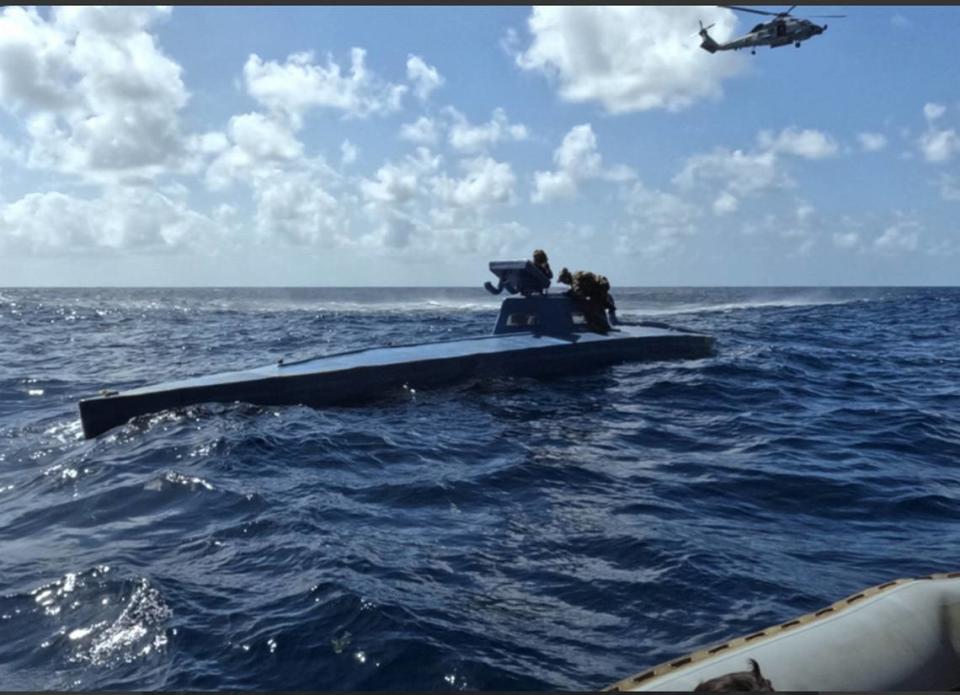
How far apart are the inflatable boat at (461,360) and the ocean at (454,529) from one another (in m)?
0.43

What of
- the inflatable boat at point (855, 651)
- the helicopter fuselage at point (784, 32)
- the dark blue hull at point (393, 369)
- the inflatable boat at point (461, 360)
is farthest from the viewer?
the helicopter fuselage at point (784, 32)

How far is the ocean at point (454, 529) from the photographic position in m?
5.42

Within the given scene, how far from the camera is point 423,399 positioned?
14.7m

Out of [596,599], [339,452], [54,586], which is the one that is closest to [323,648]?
[596,599]

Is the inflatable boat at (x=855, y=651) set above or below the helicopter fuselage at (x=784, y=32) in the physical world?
below

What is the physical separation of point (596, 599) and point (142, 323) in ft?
130

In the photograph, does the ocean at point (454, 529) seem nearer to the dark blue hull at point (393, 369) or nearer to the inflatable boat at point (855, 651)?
the dark blue hull at point (393, 369)

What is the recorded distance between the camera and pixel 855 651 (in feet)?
14.1

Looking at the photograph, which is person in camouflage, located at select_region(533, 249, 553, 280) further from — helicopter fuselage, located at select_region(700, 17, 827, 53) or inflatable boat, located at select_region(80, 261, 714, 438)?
helicopter fuselage, located at select_region(700, 17, 827, 53)

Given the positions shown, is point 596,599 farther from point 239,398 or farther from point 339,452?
point 239,398

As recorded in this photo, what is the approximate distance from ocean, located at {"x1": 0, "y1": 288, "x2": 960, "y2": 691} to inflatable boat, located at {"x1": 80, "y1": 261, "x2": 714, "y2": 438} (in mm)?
426

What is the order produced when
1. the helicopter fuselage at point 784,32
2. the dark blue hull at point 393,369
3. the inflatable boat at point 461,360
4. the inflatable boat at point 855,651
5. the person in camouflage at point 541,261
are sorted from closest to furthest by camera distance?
the inflatable boat at point 855,651
the dark blue hull at point 393,369
the inflatable boat at point 461,360
the person in camouflage at point 541,261
the helicopter fuselage at point 784,32

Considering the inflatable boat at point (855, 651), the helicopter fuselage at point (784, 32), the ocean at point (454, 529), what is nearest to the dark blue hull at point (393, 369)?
the ocean at point (454, 529)

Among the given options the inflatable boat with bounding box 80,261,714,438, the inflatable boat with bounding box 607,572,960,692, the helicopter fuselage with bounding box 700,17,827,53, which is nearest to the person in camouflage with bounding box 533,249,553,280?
the inflatable boat with bounding box 80,261,714,438
